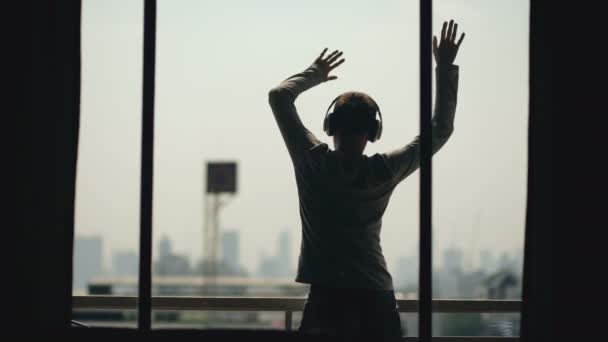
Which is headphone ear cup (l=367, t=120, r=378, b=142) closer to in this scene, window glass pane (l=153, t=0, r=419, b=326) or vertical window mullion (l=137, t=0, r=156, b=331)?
window glass pane (l=153, t=0, r=419, b=326)

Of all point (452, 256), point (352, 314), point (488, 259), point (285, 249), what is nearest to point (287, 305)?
point (352, 314)

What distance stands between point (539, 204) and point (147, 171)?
115cm

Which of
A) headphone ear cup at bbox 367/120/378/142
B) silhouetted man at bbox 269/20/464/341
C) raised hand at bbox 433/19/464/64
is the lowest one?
silhouetted man at bbox 269/20/464/341

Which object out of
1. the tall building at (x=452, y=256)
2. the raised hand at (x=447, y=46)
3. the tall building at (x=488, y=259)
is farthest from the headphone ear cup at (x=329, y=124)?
the tall building at (x=488, y=259)

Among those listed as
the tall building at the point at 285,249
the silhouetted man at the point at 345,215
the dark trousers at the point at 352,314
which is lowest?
the tall building at the point at 285,249

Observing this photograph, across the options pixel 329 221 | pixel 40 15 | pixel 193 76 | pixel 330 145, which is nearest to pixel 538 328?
pixel 329 221

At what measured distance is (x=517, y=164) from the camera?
72.5 inches

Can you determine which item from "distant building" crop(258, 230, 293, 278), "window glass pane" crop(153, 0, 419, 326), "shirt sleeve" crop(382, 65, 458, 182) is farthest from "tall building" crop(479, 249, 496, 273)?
"distant building" crop(258, 230, 293, 278)

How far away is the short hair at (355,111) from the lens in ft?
5.53

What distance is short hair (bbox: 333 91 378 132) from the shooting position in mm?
1687

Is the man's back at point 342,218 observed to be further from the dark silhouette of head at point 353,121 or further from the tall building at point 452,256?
the tall building at point 452,256

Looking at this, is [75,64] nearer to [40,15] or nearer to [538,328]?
[40,15]

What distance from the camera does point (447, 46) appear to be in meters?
1.82

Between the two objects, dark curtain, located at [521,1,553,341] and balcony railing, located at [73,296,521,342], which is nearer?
dark curtain, located at [521,1,553,341]
